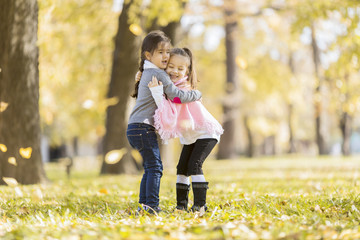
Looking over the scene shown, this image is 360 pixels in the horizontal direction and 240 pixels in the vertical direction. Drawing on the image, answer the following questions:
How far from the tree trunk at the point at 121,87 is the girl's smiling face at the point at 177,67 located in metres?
5.65

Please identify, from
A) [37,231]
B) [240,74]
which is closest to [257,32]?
[240,74]

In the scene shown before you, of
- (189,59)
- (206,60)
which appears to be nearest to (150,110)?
(189,59)

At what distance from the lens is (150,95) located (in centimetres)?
436

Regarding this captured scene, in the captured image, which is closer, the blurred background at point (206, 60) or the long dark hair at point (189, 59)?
the long dark hair at point (189, 59)

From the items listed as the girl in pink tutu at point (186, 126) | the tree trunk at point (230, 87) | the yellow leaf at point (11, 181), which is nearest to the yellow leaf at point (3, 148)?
the yellow leaf at point (11, 181)

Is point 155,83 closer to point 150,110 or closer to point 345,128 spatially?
point 150,110

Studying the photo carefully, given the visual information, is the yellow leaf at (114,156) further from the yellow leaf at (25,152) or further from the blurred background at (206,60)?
the yellow leaf at (25,152)

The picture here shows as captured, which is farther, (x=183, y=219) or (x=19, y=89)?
(x=19, y=89)

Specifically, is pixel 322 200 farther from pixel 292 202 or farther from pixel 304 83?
pixel 304 83

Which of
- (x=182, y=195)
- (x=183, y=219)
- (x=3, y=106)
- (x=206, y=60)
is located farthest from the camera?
(x=206, y=60)

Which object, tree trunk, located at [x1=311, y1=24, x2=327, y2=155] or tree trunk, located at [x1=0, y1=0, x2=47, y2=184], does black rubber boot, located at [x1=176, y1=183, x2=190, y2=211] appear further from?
tree trunk, located at [x1=311, y1=24, x2=327, y2=155]

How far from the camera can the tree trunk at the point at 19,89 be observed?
6.41 m

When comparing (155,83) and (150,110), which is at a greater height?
(155,83)

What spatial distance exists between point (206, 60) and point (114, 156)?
465 inches
